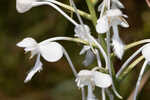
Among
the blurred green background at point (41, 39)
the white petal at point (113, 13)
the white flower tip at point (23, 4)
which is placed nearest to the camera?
the white petal at point (113, 13)

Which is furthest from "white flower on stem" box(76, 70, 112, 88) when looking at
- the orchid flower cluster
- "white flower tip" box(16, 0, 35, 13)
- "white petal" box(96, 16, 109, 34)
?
"white flower tip" box(16, 0, 35, 13)

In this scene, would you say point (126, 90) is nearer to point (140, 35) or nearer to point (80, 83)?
point (140, 35)

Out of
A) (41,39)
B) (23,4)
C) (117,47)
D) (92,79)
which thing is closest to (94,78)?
(92,79)

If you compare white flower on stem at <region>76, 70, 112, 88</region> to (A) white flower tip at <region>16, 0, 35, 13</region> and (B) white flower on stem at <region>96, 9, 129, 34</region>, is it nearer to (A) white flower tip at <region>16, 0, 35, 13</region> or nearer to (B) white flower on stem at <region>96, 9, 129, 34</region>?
(B) white flower on stem at <region>96, 9, 129, 34</region>

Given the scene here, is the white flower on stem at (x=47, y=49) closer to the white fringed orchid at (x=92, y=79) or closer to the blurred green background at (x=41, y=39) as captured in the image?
the white fringed orchid at (x=92, y=79)

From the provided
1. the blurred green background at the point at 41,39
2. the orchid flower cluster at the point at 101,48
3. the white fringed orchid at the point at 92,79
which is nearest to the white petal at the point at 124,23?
the orchid flower cluster at the point at 101,48

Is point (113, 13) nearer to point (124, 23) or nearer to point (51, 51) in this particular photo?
point (124, 23)

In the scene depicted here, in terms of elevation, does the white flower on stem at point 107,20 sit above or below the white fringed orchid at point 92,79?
above
